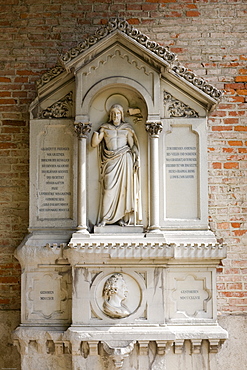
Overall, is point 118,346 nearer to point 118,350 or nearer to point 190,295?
point 118,350

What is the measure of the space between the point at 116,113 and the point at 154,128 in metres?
0.46

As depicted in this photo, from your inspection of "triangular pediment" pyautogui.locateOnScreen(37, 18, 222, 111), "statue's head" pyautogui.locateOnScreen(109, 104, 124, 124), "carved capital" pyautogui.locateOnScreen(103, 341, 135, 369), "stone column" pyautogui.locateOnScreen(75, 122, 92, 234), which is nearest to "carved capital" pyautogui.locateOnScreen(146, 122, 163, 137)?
"statue's head" pyautogui.locateOnScreen(109, 104, 124, 124)

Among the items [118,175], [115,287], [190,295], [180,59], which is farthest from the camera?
[180,59]

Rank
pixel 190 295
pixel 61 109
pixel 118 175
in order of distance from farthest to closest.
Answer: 1. pixel 61 109
2. pixel 118 175
3. pixel 190 295

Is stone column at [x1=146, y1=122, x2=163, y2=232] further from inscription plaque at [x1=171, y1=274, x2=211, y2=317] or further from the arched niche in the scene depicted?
inscription plaque at [x1=171, y1=274, x2=211, y2=317]

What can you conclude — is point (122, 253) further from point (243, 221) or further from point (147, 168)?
point (243, 221)

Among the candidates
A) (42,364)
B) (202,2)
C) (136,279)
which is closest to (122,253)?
(136,279)

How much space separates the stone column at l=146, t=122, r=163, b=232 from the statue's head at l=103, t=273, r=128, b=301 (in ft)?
2.09

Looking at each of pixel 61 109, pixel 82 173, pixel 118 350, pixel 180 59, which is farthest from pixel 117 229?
pixel 180 59

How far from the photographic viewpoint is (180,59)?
22.6ft

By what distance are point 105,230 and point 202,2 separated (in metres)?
3.14

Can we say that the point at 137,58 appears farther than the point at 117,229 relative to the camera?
Yes

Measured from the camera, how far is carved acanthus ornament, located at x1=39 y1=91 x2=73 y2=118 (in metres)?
6.36

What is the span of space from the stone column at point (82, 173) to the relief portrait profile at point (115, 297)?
2.12 feet
